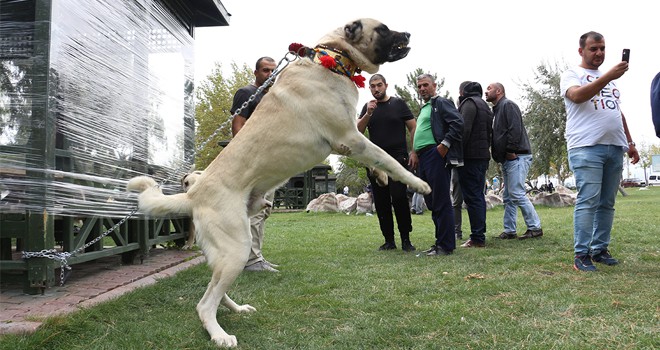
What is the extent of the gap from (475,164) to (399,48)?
10.1 feet

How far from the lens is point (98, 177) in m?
4.32

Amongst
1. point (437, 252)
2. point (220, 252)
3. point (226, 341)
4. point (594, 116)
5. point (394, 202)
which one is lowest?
point (226, 341)

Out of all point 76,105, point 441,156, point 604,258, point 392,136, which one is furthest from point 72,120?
point 604,258

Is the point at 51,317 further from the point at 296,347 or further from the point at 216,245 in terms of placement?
the point at 296,347

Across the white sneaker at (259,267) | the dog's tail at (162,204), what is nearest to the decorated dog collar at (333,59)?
the dog's tail at (162,204)

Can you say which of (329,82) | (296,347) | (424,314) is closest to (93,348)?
(296,347)

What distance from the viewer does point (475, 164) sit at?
604 cm

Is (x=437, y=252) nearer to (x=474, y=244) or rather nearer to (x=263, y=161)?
(x=474, y=244)

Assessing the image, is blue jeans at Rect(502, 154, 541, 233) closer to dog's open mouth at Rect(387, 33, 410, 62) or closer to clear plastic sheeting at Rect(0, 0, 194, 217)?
dog's open mouth at Rect(387, 33, 410, 62)

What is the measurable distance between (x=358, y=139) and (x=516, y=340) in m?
1.63

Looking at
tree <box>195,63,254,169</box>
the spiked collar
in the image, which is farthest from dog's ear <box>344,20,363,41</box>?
tree <box>195,63,254,169</box>

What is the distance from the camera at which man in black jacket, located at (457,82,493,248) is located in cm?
600

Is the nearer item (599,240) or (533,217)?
(599,240)

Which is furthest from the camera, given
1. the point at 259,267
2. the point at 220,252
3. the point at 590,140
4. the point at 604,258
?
the point at 259,267
